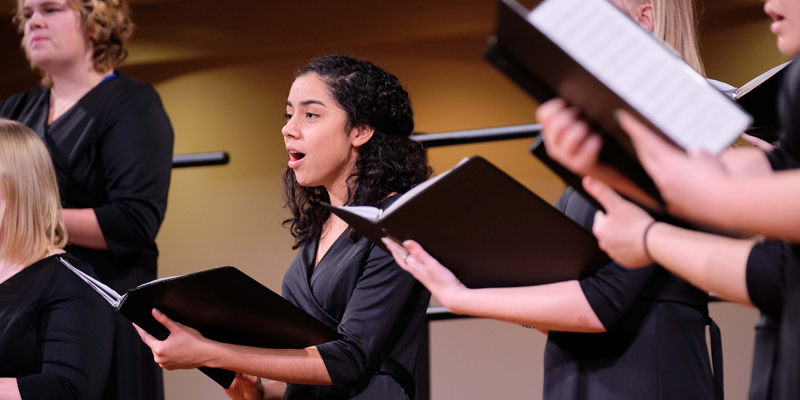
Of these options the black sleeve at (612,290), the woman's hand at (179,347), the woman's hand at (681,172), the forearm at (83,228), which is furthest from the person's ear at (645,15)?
the forearm at (83,228)

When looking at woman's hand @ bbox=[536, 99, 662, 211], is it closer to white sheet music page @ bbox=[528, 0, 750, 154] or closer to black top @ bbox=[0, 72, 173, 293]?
white sheet music page @ bbox=[528, 0, 750, 154]

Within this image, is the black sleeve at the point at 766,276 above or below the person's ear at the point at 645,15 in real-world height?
below

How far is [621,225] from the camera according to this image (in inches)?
34.4

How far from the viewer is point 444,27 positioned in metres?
3.63

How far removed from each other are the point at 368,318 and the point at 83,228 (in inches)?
33.8

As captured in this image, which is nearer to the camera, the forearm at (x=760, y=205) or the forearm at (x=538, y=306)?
the forearm at (x=760, y=205)

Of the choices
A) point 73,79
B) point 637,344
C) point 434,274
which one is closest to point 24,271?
point 73,79

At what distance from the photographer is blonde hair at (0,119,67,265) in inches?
67.8

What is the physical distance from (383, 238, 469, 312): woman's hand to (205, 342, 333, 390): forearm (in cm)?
35

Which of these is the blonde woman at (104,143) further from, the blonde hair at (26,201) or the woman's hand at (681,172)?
the woman's hand at (681,172)

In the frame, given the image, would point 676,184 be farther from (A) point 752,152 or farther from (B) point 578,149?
(A) point 752,152

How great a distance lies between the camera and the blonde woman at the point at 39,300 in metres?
1.59

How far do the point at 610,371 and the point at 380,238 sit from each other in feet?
1.32

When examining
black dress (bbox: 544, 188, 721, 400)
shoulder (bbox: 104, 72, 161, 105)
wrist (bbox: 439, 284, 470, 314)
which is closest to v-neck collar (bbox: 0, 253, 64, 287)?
shoulder (bbox: 104, 72, 161, 105)
